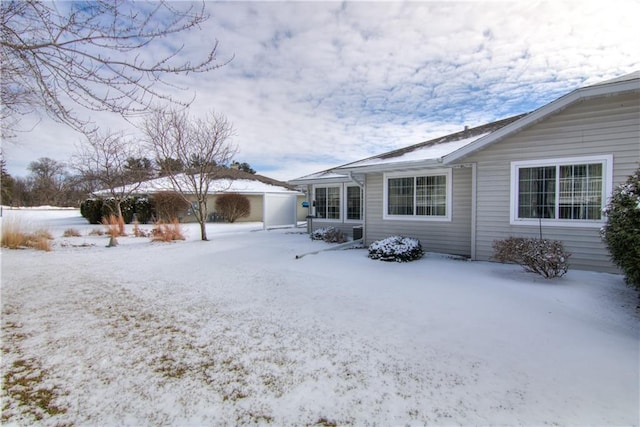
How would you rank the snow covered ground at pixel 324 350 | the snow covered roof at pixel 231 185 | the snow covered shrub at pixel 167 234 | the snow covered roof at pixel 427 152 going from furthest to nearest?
the snow covered roof at pixel 231 185
the snow covered shrub at pixel 167 234
the snow covered roof at pixel 427 152
the snow covered ground at pixel 324 350

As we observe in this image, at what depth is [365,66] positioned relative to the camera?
31.3ft

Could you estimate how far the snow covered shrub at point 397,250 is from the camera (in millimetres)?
7953

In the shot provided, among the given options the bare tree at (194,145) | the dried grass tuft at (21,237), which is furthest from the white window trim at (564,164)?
the dried grass tuft at (21,237)

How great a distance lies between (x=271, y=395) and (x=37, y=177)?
2095 inches

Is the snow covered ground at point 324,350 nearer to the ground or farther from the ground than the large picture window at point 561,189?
nearer to the ground

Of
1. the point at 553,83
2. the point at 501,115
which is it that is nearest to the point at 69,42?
the point at 553,83

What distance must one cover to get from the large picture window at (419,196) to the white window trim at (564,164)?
67.8 inches

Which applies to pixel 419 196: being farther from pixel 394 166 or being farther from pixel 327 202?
pixel 327 202

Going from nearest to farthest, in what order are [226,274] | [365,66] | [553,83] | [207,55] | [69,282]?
[207,55], [69,282], [226,274], [553,83], [365,66]

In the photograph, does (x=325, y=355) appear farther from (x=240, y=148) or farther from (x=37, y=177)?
(x=37, y=177)

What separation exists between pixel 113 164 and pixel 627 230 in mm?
18924

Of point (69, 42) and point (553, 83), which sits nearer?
point (69, 42)

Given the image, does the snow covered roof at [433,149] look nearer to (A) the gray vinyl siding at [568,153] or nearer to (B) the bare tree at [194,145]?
(A) the gray vinyl siding at [568,153]

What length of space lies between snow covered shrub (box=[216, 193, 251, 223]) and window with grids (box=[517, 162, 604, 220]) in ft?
64.0
